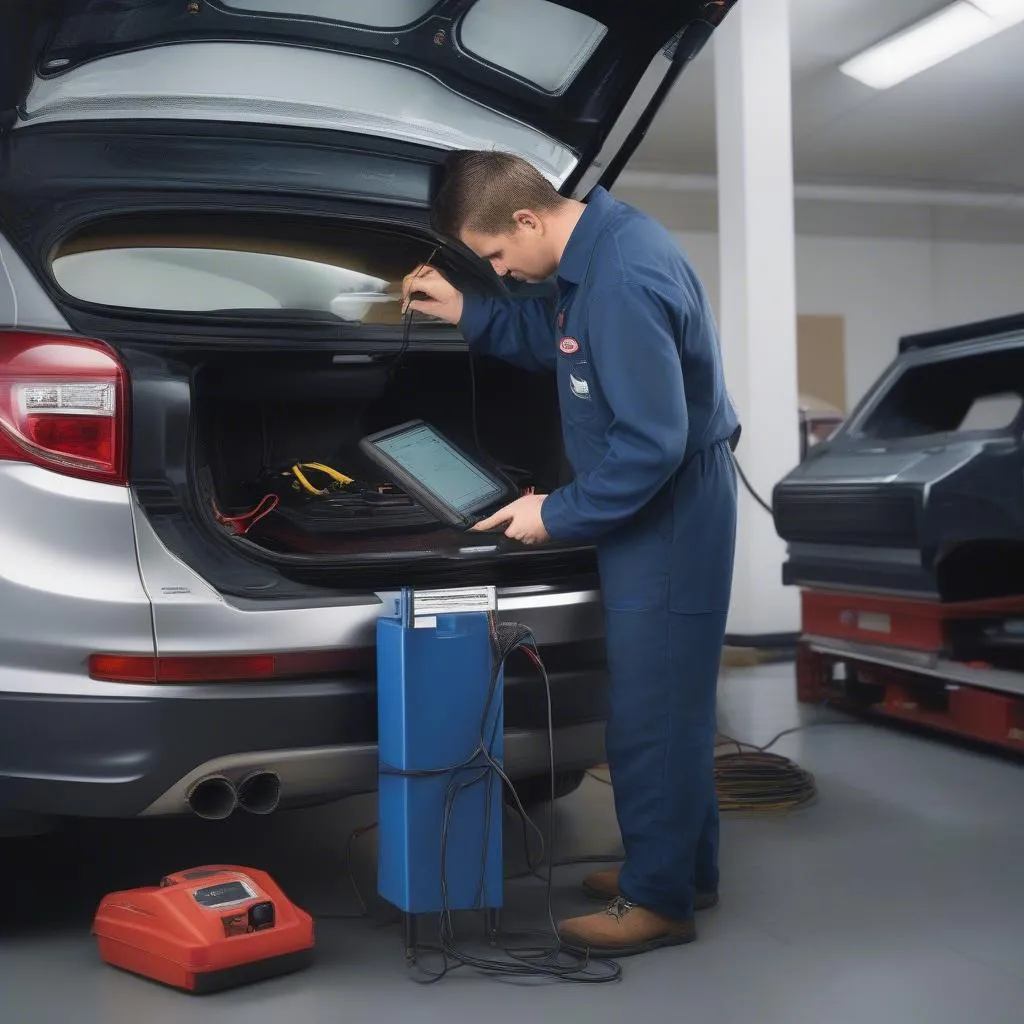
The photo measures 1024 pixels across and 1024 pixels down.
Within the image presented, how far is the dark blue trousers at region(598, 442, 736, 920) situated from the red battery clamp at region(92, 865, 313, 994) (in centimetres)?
64

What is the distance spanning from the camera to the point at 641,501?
2125 millimetres

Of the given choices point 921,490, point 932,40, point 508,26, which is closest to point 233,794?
point 508,26

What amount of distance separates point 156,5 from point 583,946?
1.83m

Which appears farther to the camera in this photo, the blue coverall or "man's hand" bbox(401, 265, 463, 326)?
"man's hand" bbox(401, 265, 463, 326)

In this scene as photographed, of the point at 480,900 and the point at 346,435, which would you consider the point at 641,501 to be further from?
the point at 346,435

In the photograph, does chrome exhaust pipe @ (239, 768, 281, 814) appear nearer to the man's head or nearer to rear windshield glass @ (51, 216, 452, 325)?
rear windshield glass @ (51, 216, 452, 325)

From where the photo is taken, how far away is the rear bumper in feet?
6.46

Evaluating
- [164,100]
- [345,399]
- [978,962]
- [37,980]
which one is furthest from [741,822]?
[164,100]

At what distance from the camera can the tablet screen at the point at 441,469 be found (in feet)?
7.93

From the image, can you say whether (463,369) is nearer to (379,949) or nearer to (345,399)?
(345,399)

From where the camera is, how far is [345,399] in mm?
2820

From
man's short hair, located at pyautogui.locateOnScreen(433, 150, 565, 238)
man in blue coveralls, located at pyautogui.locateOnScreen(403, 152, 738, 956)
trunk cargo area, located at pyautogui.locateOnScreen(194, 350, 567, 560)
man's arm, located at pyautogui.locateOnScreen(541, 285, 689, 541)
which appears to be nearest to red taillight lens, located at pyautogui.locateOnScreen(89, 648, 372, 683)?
trunk cargo area, located at pyautogui.locateOnScreen(194, 350, 567, 560)

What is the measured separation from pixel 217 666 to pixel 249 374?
0.83 m

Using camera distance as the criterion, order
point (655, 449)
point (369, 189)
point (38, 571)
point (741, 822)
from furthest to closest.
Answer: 1. point (741, 822)
2. point (369, 189)
3. point (655, 449)
4. point (38, 571)
